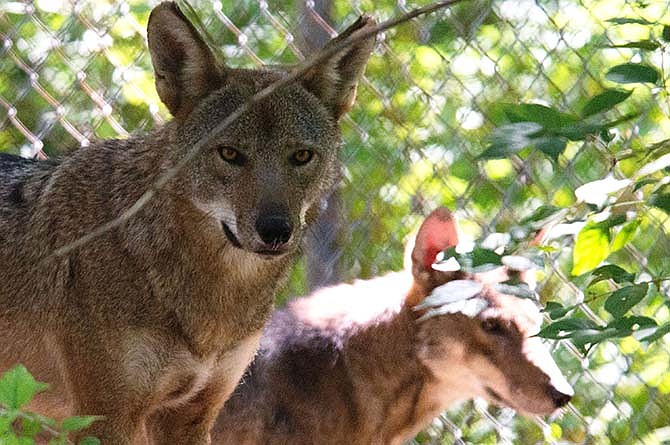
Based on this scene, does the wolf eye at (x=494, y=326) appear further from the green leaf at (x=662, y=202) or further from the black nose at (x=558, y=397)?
the green leaf at (x=662, y=202)

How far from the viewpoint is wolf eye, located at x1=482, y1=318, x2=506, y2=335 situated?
4.83 m

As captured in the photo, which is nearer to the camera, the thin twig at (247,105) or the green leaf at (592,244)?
the thin twig at (247,105)

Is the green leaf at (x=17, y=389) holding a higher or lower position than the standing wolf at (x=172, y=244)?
higher

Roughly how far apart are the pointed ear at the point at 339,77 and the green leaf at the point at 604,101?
167 centimetres

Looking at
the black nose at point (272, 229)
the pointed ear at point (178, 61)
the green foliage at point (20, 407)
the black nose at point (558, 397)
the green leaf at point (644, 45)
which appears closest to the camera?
the green foliage at point (20, 407)

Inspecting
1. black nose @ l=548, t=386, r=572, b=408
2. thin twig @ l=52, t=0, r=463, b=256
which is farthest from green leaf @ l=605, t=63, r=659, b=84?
black nose @ l=548, t=386, r=572, b=408

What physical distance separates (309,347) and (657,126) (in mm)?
1699

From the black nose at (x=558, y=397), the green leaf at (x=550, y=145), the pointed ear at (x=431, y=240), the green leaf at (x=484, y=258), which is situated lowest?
the black nose at (x=558, y=397)

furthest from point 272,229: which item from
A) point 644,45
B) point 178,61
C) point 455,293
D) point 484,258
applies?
point 644,45

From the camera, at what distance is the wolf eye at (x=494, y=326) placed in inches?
190

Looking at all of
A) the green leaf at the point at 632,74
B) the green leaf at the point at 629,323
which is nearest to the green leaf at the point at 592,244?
the green leaf at the point at 629,323

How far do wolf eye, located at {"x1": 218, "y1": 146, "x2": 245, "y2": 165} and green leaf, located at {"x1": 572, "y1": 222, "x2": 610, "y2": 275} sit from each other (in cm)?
130

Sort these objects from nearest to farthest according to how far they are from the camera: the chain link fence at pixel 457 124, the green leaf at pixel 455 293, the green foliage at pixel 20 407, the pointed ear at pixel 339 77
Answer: the green foliage at pixel 20 407 → the green leaf at pixel 455 293 → the pointed ear at pixel 339 77 → the chain link fence at pixel 457 124

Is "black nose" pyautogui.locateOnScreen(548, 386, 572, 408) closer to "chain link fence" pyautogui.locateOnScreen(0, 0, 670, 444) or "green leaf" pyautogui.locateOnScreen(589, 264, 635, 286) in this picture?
"chain link fence" pyautogui.locateOnScreen(0, 0, 670, 444)
